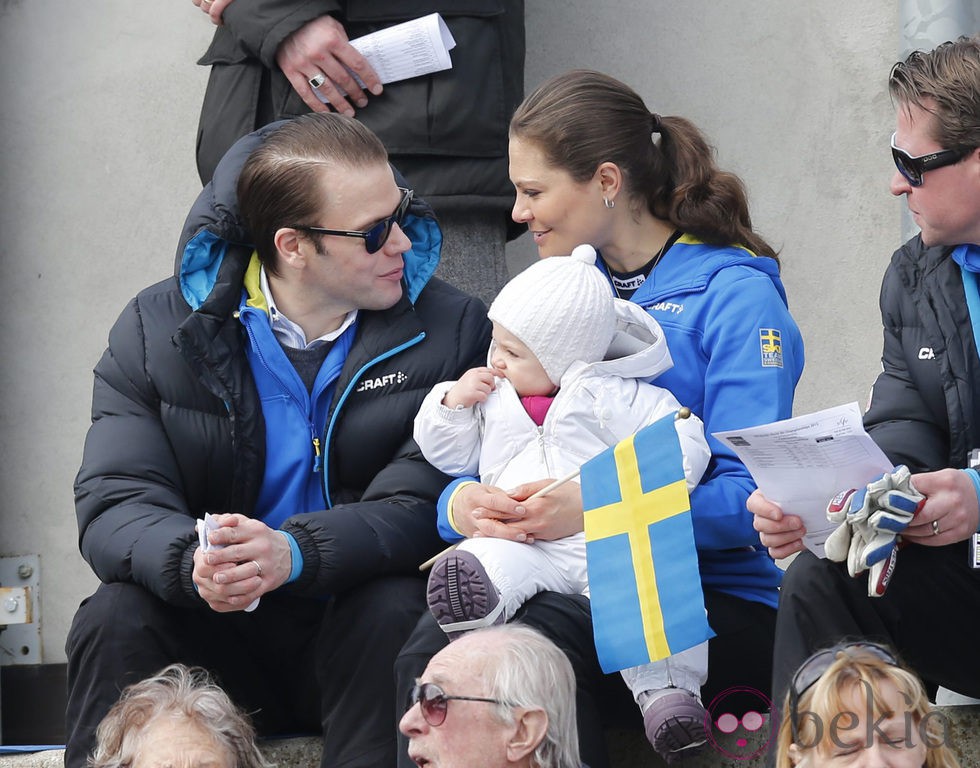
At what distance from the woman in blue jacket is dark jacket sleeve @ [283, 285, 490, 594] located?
12 cm

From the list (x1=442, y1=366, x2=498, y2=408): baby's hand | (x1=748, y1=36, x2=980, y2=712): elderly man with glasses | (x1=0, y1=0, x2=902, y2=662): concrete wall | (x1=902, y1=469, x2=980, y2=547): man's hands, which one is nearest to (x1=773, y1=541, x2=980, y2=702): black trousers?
(x1=748, y1=36, x2=980, y2=712): elderly man with glasses

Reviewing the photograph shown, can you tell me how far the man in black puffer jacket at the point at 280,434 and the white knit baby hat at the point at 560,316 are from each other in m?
0.42

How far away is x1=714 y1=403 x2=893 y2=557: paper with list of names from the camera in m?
3.15

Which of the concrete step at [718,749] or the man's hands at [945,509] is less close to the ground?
the man's hands at [945,509]

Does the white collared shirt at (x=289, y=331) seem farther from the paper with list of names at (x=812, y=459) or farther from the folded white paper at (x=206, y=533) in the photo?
the paper with list of names at (x=812, y=459)

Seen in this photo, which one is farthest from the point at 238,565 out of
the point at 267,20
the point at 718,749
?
the point at 267,20

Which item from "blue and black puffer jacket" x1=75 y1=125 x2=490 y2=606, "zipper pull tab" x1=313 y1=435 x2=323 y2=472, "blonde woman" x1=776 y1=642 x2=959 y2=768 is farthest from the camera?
"zipper pull tab" x1=313 y1=435 x2=323 y2=472

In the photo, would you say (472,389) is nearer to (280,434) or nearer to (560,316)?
(560,316)

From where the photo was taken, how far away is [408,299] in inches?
170

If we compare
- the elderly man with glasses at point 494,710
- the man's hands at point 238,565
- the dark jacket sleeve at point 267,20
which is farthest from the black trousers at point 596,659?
the dark jacket sleeve at point 267,20

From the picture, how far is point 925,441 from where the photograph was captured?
3.76m

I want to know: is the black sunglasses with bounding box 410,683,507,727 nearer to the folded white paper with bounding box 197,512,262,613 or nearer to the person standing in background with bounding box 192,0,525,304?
the folded white paper with bounding box 197,512,262,613

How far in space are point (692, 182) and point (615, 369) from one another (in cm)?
67

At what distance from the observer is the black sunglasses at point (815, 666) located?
2961mm
